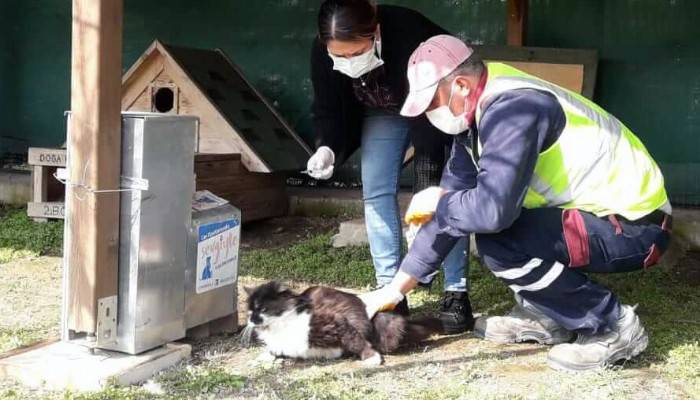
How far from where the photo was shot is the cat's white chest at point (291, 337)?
10.5 ft

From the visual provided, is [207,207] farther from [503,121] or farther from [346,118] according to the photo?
[503,121]

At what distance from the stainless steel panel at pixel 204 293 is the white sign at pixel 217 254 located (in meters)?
0.01

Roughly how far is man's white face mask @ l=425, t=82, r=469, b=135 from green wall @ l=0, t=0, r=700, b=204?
145 inches

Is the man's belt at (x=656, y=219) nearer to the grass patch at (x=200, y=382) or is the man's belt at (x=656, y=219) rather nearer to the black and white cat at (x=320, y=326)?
the black and white cat at (x=320, y=326)

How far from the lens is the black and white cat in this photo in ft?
10.4

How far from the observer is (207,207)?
3434mm

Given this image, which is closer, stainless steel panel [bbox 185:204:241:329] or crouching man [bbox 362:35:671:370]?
crouching man [bbox 362:35:671:370]

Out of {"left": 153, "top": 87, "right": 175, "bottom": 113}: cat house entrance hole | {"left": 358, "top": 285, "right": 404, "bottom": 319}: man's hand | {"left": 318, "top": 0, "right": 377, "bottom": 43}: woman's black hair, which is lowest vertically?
{"left": 358, "top": 285, "right": 404, "bottom": 319}: man's hand

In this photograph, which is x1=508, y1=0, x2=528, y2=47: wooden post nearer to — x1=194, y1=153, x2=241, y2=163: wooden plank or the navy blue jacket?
x1=194, y1=153, x2=241, y2=163: wooden plank

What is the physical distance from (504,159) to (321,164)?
1.00 metres

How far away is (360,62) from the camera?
349 centimetres

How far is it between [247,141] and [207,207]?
9.38 ft

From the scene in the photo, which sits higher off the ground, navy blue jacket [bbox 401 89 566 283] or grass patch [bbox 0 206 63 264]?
navy blue jacket [bbox 401 89 566 283]

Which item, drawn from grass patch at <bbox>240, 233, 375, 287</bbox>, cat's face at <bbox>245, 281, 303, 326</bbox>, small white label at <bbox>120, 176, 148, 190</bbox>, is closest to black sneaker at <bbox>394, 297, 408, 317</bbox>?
cat's face at <bbox>245, 281, 303, 326</bbox>
